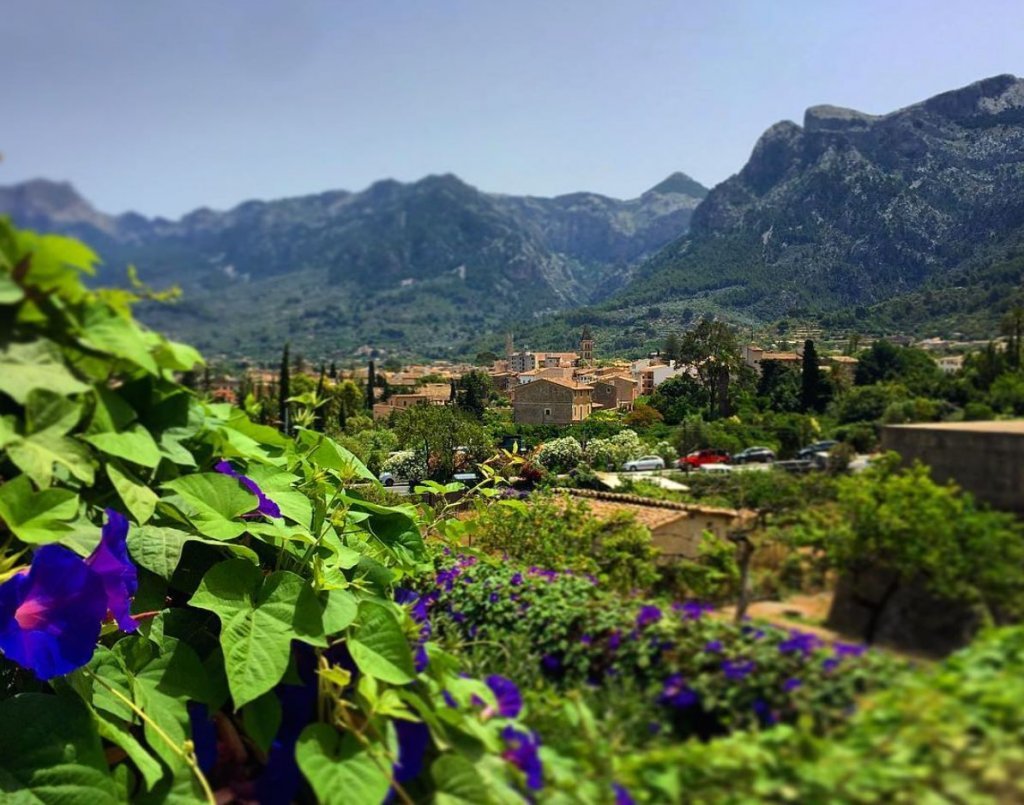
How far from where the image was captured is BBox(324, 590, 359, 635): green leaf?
156cm

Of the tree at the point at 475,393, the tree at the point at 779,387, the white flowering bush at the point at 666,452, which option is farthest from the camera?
the tree at the point at 475,393

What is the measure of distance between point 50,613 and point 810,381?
235 centimetres

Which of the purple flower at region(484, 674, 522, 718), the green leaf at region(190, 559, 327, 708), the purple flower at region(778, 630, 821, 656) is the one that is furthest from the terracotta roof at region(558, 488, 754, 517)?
the green leaf at region(190, 559, 327, 708)

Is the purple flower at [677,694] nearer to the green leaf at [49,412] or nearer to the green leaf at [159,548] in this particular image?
the green leaf at [159,548]

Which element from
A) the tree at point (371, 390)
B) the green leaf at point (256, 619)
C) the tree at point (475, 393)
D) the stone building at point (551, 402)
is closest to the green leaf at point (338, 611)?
the green leaf at point (256, 619)

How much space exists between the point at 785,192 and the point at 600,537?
362cm

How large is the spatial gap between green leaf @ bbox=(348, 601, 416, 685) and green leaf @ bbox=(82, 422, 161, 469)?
559 mm

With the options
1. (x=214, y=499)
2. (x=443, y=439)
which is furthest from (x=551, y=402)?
(x=214, y=499)

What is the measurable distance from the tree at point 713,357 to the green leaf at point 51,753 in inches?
88.3

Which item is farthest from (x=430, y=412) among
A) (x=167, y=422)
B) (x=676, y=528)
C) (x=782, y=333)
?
(x=167, y=422)

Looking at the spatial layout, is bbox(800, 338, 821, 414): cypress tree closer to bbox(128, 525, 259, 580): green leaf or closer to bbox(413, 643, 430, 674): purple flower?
bbox(413, 643, 430, 674): purple flower

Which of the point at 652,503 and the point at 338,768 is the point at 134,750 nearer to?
the point at 338,768

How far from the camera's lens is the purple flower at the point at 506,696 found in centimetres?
152

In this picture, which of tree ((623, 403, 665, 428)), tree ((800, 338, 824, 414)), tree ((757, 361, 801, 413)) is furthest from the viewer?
tree ((623, 403, 665, 428))
